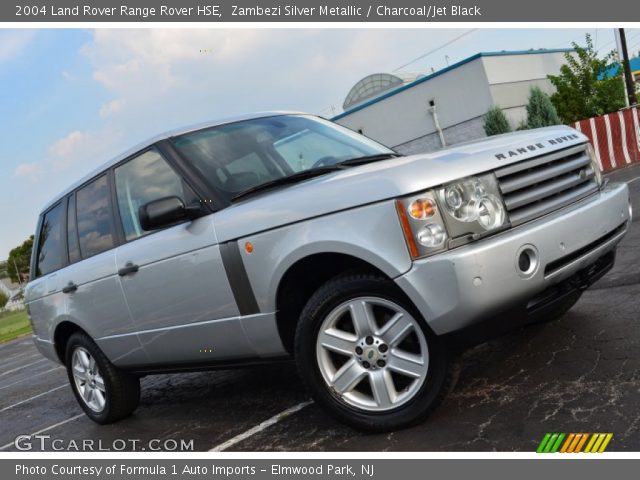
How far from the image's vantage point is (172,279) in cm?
397

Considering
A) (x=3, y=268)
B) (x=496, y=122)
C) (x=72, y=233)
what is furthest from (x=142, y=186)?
(x=3, y=268)

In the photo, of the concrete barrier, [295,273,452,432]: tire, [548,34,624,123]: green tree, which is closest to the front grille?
[295,273,452,432]: tire

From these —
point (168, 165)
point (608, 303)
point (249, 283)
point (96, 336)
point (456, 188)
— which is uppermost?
point (168, 165)

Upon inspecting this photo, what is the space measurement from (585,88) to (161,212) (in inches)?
1076

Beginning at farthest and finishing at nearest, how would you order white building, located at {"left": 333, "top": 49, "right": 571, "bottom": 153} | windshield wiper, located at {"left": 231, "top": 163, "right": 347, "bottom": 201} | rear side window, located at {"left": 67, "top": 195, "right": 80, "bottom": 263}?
white building, located at {"left": 333, "top": 49, "right": 571, "bottom": 153}
rear side window, located at {"left": 67, "top": 195, "right": 80, "bottom": 263}
windshield wiper, located at {"left": 231, "top": 163, "right": 347, "bottom": 201}

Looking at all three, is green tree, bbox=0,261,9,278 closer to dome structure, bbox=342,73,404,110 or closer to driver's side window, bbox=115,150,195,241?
dome structure, bbox=342,73,404,110

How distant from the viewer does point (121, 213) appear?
4562mm

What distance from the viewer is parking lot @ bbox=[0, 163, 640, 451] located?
9.93ft

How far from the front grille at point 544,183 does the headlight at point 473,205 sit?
0.07 meters

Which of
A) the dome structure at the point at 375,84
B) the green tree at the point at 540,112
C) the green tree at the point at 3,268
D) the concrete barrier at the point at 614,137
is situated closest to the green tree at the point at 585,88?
the green tree at the point at 540,112

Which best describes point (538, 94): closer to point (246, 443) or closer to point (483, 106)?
point (483, 106)

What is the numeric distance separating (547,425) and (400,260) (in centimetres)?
102

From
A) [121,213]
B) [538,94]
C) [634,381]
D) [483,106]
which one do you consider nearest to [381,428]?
[634,381]

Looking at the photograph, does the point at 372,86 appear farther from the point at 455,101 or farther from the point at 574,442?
the point at 574,442
